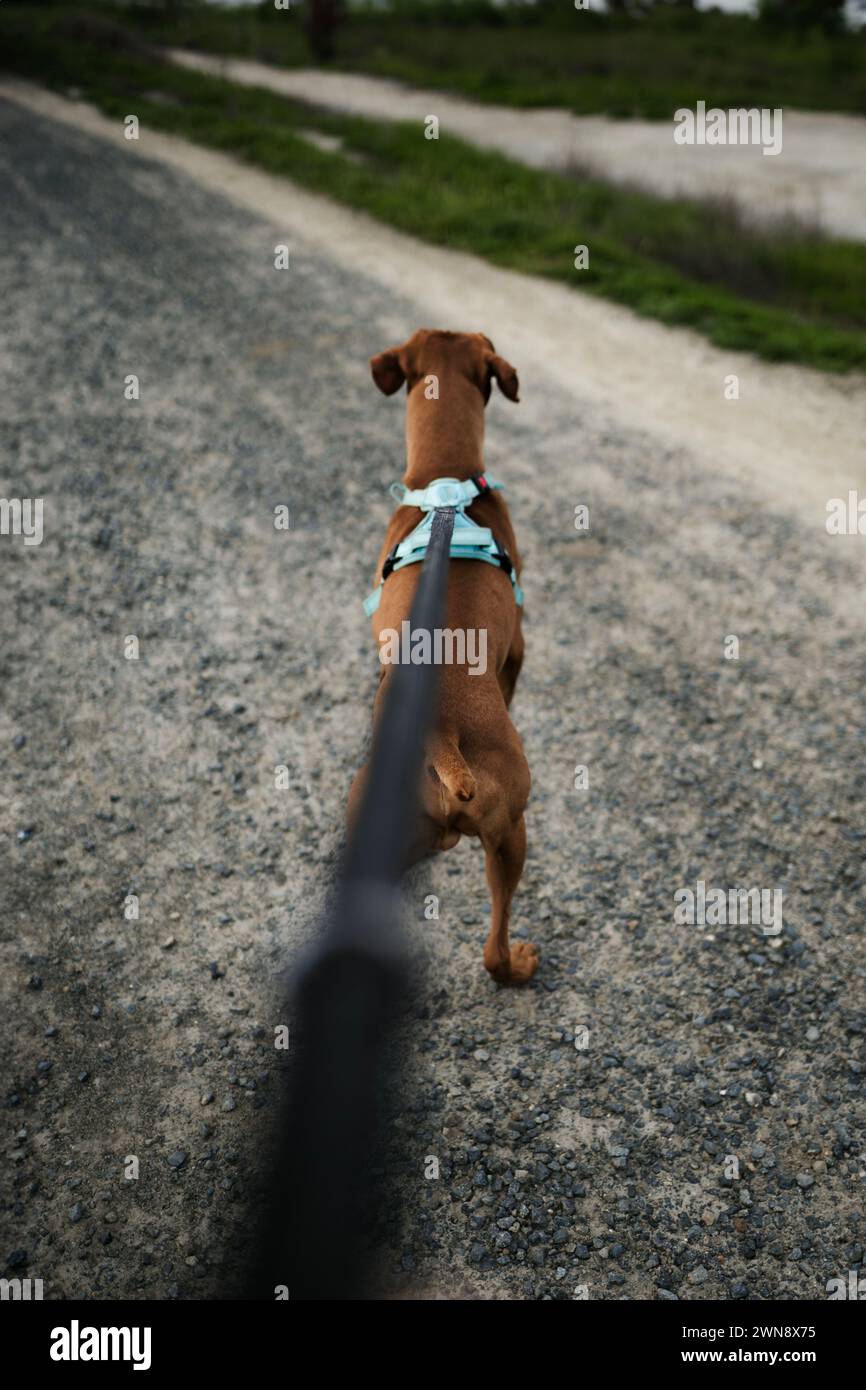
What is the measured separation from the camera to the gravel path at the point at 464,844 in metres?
3.68

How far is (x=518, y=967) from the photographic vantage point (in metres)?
4.39

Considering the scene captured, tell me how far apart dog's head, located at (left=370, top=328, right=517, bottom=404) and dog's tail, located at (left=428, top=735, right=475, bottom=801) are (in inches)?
92.0

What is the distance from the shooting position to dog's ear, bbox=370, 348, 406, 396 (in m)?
5.05

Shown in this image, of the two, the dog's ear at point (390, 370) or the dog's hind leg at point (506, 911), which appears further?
the dog's ear at point (390, 370)

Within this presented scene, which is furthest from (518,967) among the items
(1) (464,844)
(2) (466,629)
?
(2) (466,629)

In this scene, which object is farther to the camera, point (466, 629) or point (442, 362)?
point (442, 362)

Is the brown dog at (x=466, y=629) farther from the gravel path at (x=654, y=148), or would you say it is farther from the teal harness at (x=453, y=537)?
the gravel path at (x=654, y=148)

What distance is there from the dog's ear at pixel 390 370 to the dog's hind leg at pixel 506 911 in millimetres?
2565

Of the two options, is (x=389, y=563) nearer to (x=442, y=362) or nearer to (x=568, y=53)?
(x=442, y=362)

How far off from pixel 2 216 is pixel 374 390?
6828 millimetres

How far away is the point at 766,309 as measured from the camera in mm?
11055

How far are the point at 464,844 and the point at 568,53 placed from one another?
2712 centimetres

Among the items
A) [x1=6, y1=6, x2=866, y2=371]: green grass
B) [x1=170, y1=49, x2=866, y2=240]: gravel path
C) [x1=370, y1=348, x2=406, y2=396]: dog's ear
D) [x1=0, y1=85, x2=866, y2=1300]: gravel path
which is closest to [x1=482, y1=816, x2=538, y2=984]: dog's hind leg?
[x1=0, y1=85, x2=866, y2=1300]: gravel path

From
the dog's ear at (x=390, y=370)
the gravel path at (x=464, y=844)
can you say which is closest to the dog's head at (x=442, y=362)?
the dog's ear at (x=390, y=370)
